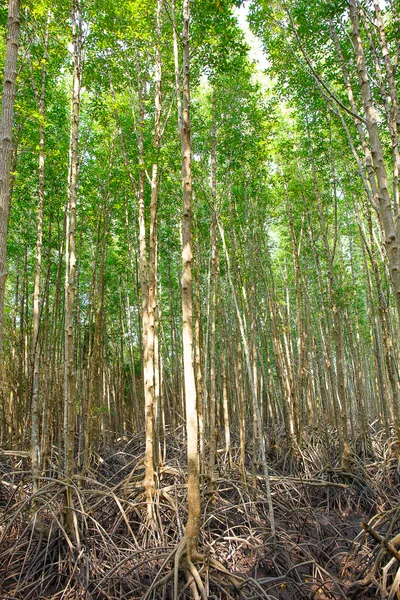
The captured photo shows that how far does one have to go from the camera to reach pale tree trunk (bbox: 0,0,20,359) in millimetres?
1761

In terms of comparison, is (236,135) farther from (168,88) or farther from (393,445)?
(393,445)

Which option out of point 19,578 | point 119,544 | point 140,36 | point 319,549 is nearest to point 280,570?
point 319,549

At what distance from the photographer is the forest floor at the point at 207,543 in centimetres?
292

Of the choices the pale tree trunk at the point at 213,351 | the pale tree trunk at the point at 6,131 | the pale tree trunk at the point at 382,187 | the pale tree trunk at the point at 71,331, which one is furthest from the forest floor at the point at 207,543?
the pale tree trunk at the point at 6,131

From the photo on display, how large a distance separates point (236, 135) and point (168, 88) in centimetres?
124

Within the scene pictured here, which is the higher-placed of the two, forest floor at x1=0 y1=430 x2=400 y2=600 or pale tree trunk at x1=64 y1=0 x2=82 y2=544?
pale tree trunk at x1=64 y1=0 x2=82 y2=544

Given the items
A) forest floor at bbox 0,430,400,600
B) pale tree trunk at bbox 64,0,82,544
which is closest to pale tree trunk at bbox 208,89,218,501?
forest floor at bbox 0,430,400,600

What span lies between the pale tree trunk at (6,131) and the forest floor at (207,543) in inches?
87.2

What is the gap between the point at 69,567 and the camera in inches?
134

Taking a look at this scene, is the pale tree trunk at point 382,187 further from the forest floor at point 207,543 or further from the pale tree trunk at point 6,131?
the pale tree trunk at point 6,131

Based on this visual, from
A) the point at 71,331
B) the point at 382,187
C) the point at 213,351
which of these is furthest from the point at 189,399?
the point at 213,351

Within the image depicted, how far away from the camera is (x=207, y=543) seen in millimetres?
3773

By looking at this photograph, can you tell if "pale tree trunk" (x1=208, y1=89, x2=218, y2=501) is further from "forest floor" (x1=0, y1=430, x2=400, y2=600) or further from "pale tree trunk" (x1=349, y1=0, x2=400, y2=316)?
"pale tree trunk" (x1=349, y1=0, x2=400, y2=316)

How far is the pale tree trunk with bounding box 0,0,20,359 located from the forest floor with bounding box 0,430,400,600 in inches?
87.2
